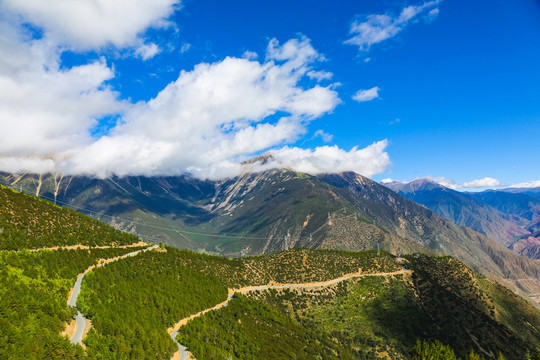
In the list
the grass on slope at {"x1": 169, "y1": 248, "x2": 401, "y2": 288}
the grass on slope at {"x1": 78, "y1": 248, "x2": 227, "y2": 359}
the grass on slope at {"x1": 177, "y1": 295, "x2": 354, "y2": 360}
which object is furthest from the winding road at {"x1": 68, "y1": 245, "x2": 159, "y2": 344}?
the grass on slope at {"x1": 169, "y1": 248, "x2": 401, "y2": 288}

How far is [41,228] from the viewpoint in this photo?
79.6m

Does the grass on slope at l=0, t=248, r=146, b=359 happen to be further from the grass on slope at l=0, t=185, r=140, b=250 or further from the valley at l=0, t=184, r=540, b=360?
the grass on slope at l=0, t=185, r=140, b=250

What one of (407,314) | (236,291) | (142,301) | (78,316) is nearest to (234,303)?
(236,291)

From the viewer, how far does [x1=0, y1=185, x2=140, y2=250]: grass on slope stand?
232ft

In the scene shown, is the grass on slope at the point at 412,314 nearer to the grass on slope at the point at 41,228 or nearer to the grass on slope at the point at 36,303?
the grass on slope at the point at 41,228

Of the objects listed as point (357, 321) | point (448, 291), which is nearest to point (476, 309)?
point (448, 291)

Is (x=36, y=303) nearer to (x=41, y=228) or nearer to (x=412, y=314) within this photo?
(x=41, y=228)

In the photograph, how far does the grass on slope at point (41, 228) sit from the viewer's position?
7069 cm

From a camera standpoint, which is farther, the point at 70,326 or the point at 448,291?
the point at 448,291

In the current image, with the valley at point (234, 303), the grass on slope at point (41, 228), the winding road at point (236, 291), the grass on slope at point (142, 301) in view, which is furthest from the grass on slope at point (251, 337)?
the grass on slope at point (41, 228)

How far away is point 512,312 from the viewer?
134250 mm

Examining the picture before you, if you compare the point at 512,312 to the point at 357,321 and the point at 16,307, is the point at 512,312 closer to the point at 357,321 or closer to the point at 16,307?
the point at 357,321

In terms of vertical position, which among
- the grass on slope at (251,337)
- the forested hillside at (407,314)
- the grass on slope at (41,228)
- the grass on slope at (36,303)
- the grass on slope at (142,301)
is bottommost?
the forested hillside at (407,314)

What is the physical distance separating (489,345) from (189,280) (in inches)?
4285
